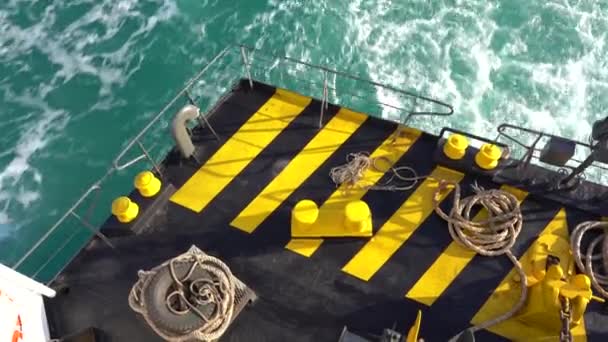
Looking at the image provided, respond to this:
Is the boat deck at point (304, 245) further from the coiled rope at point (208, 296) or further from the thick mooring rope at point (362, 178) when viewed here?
the coiled rope at point (208, 296)

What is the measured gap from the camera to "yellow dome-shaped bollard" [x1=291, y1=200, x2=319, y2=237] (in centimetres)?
677

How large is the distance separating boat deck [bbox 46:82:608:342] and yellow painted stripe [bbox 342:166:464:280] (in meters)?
0.01

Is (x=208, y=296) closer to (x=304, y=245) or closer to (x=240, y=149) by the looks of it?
(x=304, y=245)

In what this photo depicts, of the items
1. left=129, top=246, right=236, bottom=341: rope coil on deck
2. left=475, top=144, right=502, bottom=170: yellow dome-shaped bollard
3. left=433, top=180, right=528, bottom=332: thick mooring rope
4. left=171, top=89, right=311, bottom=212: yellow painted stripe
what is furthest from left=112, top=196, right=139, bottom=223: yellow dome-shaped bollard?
left=475, top=144, right=502, bottom=170: yellow dome-shaped bollard

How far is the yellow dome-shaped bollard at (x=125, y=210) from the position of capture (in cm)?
708

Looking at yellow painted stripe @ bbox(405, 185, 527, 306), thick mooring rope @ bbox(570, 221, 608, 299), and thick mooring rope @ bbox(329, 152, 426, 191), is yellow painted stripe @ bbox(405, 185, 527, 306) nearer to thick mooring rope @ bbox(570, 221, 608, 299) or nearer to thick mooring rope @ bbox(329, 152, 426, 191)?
thick mooring rope @ bbox(329, 152, 426, 191)

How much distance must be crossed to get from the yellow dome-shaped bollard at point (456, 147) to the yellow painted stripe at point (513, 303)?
146cm

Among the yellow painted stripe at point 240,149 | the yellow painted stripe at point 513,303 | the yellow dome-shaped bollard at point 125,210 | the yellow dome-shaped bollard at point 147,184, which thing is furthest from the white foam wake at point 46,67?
the yellow painted stripe at point 513,303

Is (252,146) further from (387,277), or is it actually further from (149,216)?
(387,277)

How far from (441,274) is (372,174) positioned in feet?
5.46

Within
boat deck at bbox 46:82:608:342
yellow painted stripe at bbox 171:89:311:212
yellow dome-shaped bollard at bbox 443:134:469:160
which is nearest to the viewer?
boat deck at bbox 46:82:608:342

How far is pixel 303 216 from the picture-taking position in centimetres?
677

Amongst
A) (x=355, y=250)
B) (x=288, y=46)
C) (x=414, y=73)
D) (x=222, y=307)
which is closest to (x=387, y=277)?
(x=355, y=250)

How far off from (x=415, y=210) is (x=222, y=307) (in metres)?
2.85
